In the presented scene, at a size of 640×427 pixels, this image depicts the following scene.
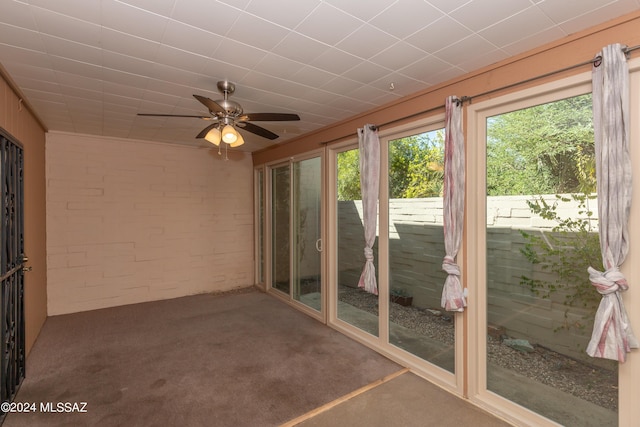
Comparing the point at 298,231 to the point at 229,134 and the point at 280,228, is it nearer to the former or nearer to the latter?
the point at 280,228

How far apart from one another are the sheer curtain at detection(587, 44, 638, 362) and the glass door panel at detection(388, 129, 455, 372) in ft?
3.49

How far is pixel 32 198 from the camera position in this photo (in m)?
3.20

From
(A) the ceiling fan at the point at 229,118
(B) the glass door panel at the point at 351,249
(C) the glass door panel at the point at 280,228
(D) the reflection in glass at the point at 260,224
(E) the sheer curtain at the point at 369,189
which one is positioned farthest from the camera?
(D) the reflection in glass at the point at 260,224

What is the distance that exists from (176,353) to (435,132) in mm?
3216

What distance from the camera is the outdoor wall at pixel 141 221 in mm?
4055

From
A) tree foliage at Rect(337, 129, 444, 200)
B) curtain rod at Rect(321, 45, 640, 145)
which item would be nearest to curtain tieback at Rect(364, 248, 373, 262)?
tree foliage at Rect(337, 129, 444, 200)

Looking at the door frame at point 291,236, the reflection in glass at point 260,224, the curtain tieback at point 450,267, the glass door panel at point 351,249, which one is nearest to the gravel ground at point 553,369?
the curtain tieback at point 450,267

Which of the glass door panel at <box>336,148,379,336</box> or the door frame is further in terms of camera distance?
the door frame

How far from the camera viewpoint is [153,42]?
1.89 metres

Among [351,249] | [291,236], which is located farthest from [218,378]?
[291,236]

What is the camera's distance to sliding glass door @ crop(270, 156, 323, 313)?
4.15 meters

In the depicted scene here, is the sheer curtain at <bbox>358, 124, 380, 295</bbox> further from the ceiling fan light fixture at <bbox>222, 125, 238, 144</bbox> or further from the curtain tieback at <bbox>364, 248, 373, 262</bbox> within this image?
the ceiling fan light fixture at <bbox>222, 125, 238, 144</bbox>

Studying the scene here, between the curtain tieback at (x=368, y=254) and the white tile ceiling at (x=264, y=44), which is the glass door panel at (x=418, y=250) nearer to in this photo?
the curtain tieback at (x=368, y=254)

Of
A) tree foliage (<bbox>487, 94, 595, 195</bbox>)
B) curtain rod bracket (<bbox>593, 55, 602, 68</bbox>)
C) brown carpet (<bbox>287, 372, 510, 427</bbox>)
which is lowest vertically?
brown carpet (<bbox>287, 372, 510, 427</bbox>)
